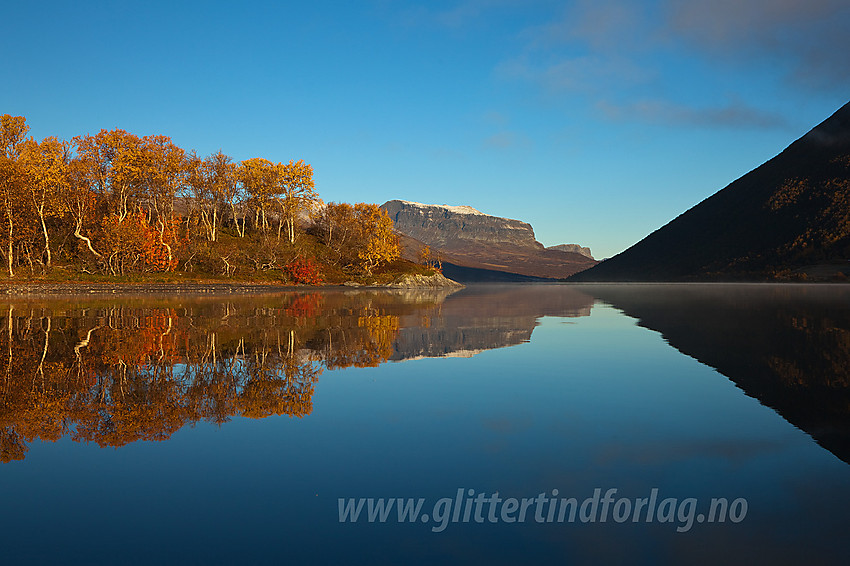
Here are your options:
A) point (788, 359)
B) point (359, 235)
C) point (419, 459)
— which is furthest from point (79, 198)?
point (788, 359)

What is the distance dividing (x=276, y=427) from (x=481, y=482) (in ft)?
13.5

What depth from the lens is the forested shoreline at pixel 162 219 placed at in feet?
230

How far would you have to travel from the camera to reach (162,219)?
87438 mm

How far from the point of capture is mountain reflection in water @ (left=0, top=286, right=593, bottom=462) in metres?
9.66

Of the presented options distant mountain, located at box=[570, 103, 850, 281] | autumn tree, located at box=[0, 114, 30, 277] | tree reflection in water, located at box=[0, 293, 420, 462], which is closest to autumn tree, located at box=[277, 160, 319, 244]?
autumn tree, located at box=[0, 114, 30, 277]

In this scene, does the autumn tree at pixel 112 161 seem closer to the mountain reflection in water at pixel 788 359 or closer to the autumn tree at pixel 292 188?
the autumn tree at pixel 292 188

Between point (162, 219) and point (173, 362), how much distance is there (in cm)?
8136

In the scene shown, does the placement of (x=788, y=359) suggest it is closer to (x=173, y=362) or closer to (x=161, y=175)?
(x=173, y=362)

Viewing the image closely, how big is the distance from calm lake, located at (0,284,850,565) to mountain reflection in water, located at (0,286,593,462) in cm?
10

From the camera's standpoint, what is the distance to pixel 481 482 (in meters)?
6.78

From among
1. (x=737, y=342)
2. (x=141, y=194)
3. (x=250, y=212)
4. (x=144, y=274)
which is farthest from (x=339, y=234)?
(x=737, y=342)

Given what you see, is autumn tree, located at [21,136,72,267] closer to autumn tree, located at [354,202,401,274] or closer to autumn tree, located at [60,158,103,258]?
autumn tree, located at [60,158,103,258]

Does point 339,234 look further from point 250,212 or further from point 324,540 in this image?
point 324,540

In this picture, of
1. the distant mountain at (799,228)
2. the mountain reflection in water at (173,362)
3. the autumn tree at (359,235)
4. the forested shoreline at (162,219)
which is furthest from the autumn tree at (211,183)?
the distant mountain at (799,228)
